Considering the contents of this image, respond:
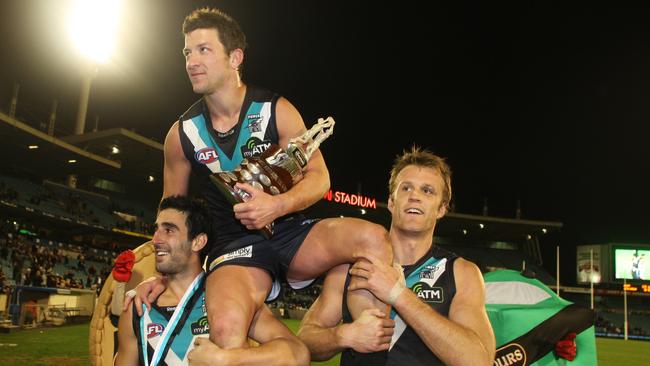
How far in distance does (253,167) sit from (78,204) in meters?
38.9

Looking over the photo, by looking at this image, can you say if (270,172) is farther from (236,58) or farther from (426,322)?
(426,322)

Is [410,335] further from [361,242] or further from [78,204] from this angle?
[78,204]

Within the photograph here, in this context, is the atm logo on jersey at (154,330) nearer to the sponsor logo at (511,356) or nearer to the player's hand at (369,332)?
the player's hand at (369,332)

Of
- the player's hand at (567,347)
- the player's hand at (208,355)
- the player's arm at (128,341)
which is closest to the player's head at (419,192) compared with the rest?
the player's hand at (567,347)

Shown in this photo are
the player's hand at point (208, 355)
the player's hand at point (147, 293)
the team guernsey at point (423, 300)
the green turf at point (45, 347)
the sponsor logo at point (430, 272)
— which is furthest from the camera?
the green turf at point (45, 347)

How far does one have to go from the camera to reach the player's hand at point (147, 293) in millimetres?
4910

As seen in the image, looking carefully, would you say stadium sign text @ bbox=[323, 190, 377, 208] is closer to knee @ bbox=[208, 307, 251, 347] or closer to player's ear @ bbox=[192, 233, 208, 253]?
player's ear @ bbox=[192, 233, 208, 253]

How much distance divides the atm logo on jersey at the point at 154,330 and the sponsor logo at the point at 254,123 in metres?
1.93

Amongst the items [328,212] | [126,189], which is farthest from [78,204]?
[328,212]

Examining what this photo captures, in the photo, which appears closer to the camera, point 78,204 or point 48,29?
point 48,29

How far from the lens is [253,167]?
3.74m

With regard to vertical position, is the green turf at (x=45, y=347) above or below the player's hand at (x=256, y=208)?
below

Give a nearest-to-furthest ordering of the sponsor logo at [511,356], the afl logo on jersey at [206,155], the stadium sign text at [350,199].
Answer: the afl logo on jersey at [206,155] < the sponsor logo at [511,356] < the stadium sign text at [350,199]

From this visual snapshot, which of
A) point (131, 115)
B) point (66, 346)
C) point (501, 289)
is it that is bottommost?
point (66, 346)
